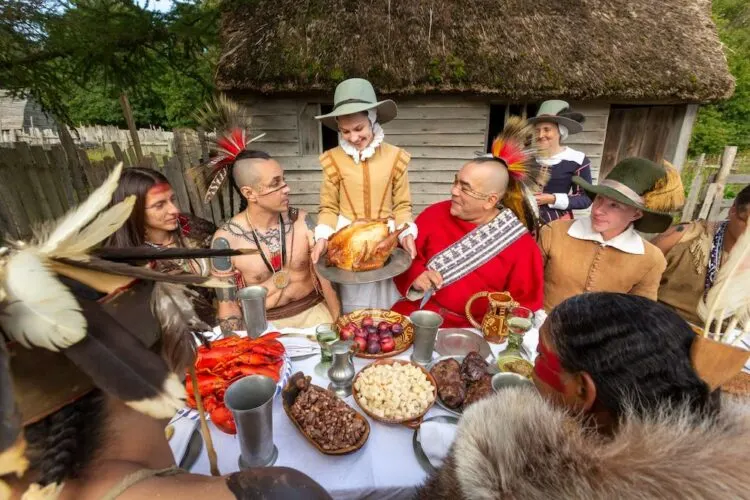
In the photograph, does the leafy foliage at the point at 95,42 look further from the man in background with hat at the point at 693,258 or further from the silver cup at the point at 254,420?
the man in background with hat at the point at 693,258

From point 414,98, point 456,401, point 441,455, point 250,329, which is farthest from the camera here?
point 414,98

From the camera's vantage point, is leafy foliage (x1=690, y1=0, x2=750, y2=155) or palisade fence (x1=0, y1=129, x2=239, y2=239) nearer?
palisade fence (x1=0, y1=129, x2=239, y2=239)

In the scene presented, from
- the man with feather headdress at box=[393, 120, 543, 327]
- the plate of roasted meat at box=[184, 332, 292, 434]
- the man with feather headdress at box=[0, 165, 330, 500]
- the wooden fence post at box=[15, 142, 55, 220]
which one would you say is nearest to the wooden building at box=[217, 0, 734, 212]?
the wooden fence post at box=[15, 142, 55, 220]

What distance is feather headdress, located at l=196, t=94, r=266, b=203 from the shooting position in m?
2.91

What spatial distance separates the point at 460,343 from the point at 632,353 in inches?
52.2

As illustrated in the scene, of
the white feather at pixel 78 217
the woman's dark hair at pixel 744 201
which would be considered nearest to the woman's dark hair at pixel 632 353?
the white feather at pixel 78 217

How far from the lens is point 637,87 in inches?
252

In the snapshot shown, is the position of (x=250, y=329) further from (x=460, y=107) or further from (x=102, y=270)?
(x=460, y=107)

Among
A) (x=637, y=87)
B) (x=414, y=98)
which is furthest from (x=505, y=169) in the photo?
(x=637, y=87)

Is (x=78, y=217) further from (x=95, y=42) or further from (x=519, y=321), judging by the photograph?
(x=95, y=42)

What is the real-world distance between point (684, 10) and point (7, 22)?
11.5 metres

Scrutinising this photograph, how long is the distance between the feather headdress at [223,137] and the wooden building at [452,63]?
11.4 feet

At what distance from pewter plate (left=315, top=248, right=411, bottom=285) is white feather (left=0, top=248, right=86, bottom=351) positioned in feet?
5.95

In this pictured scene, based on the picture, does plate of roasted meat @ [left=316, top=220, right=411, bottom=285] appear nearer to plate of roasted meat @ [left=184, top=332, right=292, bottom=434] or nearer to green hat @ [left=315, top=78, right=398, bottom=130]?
plate of roasted meat @ [left=184, top=332, right=292, bottom=434]
